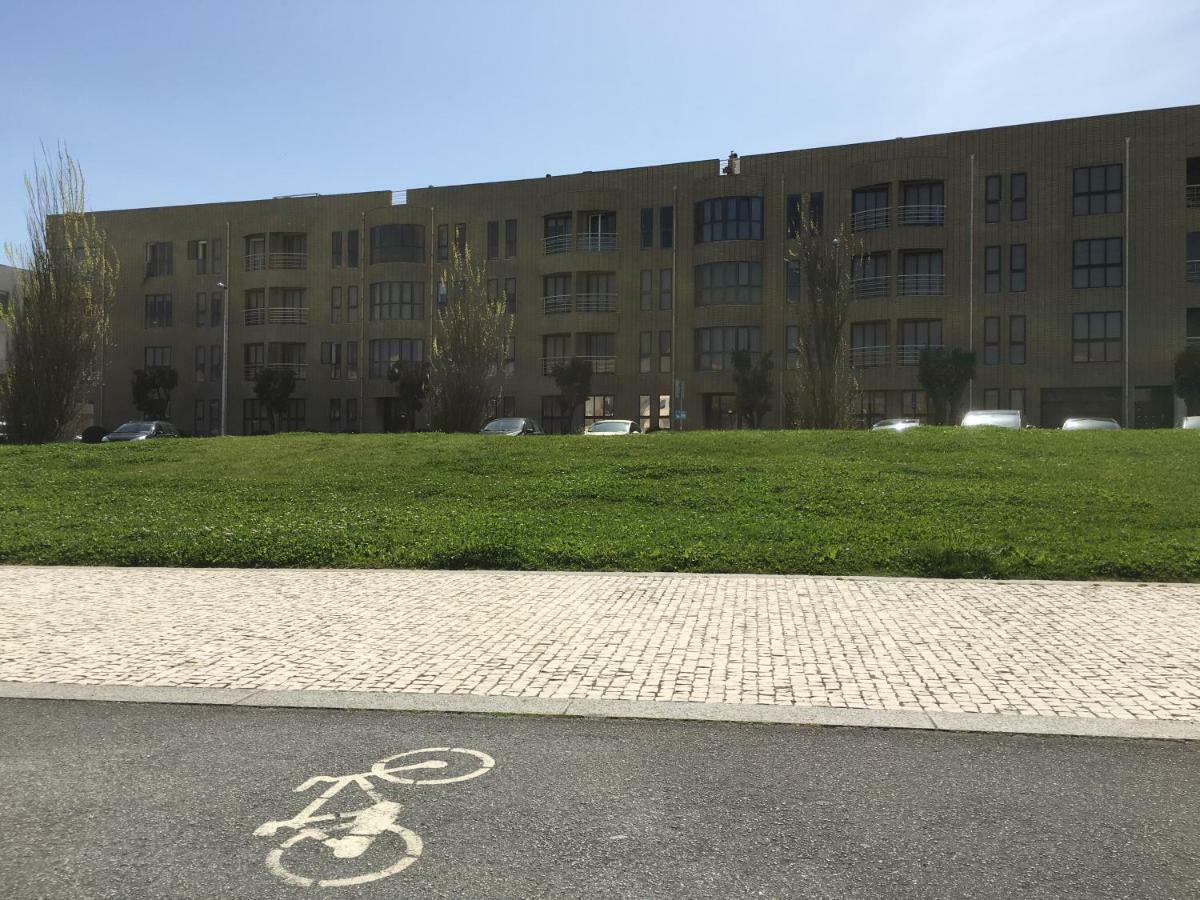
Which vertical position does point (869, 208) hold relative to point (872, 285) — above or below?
above

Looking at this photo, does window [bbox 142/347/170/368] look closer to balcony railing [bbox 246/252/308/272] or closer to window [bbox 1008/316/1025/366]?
balcony railing [bbox 246/252/308/272]

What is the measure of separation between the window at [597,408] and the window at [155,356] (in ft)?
94.7

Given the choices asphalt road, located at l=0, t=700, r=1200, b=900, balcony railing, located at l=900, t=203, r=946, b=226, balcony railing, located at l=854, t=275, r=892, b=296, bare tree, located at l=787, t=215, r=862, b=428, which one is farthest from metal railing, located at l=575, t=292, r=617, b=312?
asphalt road, located at l=0, t=700, r=1200, b=900

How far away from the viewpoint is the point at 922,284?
4922cm

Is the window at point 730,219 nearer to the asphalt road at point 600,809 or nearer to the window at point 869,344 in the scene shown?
the window at point 869,344

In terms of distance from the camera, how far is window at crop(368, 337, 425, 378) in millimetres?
59125

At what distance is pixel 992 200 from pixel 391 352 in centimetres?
3385

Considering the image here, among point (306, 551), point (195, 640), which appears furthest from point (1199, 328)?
point (195, 640)

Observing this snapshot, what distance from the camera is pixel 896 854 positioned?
365cm

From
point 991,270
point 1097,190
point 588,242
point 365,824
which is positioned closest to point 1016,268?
point 991,270

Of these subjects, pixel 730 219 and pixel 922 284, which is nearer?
pixel 922 284

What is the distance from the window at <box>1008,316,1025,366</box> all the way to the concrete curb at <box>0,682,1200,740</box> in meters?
46.4

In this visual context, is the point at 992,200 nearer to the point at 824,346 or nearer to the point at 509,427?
the point at 824,346

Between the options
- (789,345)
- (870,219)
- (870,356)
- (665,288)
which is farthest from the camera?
(665,288)
